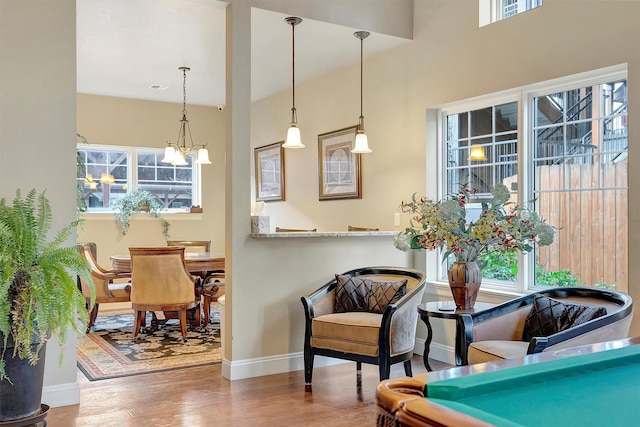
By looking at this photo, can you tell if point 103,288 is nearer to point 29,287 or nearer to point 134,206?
point 134,206

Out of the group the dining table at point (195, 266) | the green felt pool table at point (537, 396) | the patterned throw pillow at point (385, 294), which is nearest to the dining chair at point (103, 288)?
the dining table at point (195, 266)

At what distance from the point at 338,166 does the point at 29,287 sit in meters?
3.70

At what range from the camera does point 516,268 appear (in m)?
4.14

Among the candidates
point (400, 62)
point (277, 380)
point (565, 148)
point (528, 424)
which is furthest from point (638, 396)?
point (400, 62)

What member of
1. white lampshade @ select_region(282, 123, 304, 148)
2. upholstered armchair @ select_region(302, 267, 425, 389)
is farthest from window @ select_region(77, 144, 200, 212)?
upholstered armchair @ select_region(302, 267, 425, 389)

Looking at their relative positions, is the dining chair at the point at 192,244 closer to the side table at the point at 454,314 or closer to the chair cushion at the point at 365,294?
the chair cushion at the point at 365,294

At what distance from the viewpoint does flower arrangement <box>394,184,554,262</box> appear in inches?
131

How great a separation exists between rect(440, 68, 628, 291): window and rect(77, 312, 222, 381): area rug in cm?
250

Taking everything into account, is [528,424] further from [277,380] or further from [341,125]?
[341,125]

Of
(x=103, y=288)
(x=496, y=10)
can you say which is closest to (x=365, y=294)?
(x=496, y=10)

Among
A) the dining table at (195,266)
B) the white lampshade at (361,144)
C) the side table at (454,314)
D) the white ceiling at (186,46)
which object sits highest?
the white ceiling at (186,46)

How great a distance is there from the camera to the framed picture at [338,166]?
Result: 5.75 metres

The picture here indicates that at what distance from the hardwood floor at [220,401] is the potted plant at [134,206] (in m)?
3.50

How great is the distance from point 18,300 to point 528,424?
101 inches
